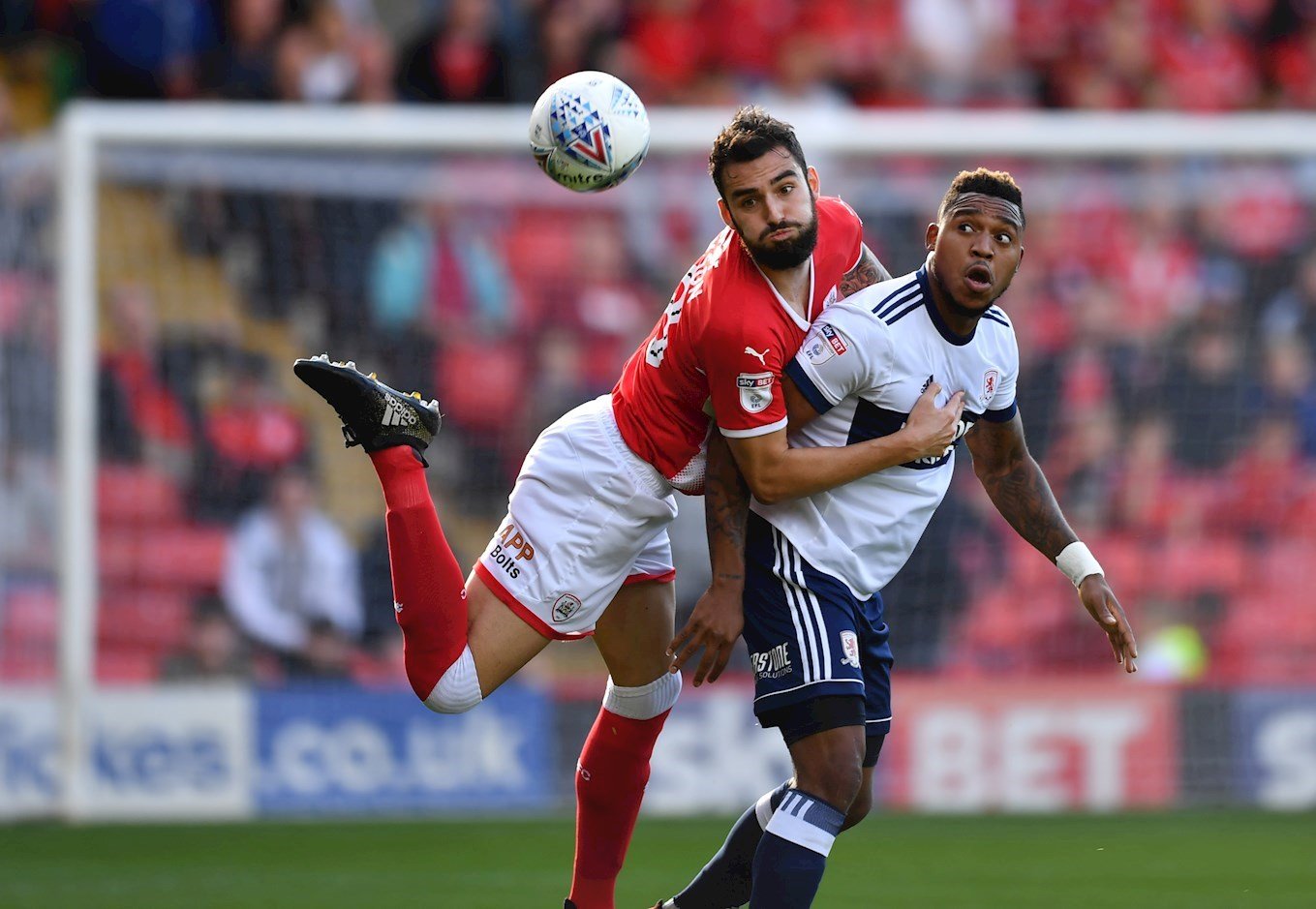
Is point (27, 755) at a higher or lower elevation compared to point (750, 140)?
lower

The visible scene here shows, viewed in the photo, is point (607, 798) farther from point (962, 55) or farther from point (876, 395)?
point (962, 55)

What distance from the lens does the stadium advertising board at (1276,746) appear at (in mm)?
10172

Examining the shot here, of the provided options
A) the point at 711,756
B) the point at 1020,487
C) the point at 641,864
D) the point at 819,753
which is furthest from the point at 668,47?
the point at 819,753

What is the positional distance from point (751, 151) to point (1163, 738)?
616 cm

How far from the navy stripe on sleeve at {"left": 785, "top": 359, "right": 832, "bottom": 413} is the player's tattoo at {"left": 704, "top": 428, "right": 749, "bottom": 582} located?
0.27 meters

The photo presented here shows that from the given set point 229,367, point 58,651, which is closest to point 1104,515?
point 229,367

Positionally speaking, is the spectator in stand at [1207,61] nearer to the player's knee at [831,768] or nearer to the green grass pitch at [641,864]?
the green grass pitch at [641,864]

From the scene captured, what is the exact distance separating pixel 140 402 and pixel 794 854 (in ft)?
21.4

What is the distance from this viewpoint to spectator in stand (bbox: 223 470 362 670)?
10.2 meters

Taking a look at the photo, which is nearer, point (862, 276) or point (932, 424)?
point (932, 424)

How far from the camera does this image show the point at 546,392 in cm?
1065

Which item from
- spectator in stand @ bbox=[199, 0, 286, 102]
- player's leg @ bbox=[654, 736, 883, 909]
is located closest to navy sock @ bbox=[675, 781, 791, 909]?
player's leg @ bbox=[654, 736, 883, 909]

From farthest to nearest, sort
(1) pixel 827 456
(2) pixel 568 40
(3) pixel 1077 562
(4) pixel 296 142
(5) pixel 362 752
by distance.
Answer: (2) pixel 568 40 < (4) pixel 296 142 < (5) pixel 362 752 < (3) pixel 1077 562 < (1) pixel 827 456

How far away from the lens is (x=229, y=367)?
10.3 metres
